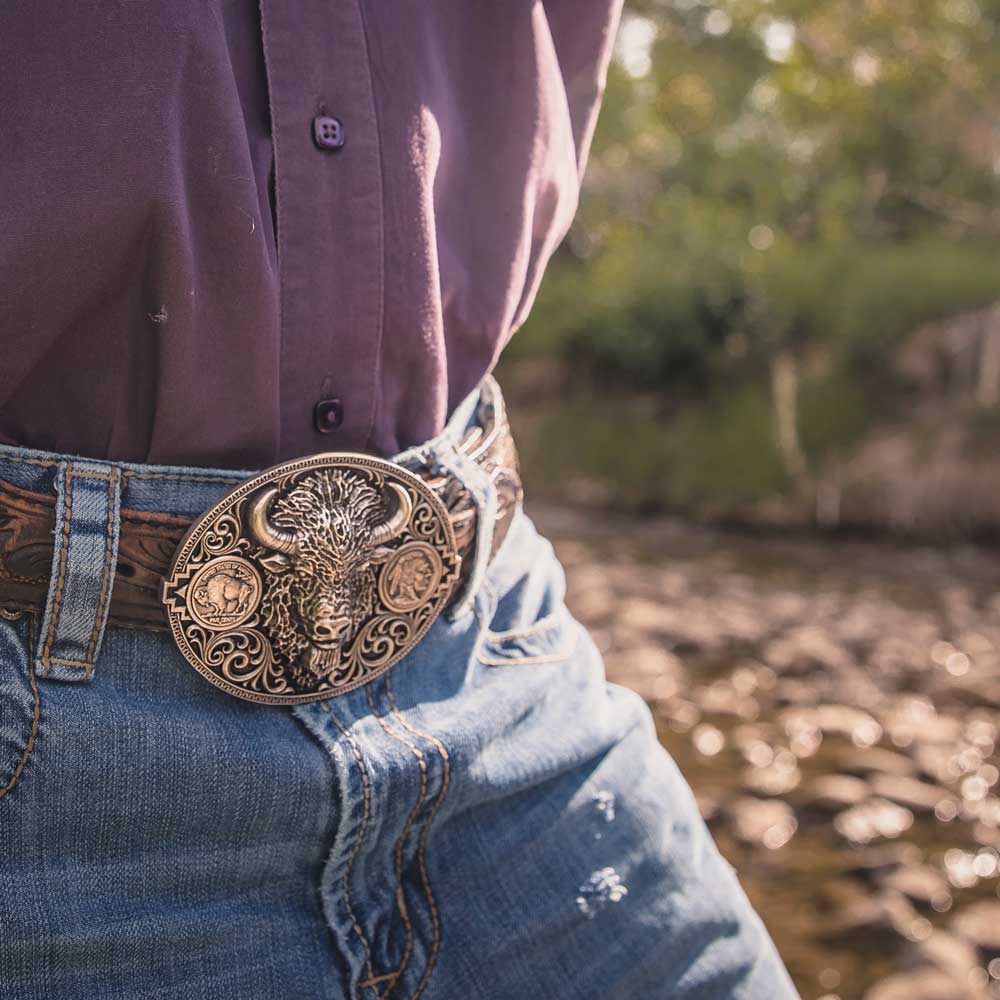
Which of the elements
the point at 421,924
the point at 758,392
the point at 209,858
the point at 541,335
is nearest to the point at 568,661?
the point at 421,924

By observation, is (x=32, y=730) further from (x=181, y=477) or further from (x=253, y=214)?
(x=253, y=214)

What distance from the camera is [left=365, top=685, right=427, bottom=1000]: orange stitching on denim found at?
3.01ft

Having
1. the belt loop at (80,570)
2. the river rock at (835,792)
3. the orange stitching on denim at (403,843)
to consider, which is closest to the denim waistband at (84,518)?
the belt loop at (80,570)

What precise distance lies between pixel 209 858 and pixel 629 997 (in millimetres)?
406

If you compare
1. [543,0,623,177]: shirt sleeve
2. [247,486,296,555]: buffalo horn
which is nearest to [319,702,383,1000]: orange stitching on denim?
[247,486,296,555]: buffalo horn

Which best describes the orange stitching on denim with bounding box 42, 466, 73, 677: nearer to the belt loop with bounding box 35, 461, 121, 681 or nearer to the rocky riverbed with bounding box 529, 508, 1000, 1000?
the belt loop with bounding box 35, 461, 121, 681

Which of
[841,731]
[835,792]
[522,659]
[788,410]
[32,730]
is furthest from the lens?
[788,410]

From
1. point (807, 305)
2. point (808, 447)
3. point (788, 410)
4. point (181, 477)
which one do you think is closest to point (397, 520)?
point (181, 477)

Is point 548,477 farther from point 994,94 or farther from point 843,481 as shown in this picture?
point 994,94

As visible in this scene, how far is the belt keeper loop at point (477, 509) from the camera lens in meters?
0.99

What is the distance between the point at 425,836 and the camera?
3.13 feet

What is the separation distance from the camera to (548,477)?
858cm

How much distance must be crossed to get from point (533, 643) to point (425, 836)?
210 mm

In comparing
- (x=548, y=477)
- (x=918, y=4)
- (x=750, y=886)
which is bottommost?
(x=548, y=477)
